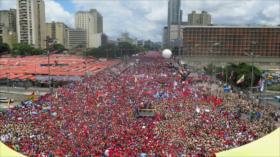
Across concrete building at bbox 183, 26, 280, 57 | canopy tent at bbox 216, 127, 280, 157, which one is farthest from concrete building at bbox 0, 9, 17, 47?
canopy tent at bbox 216, 127, 280, 157

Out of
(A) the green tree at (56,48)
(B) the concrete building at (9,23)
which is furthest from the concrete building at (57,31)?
(A) the green tree at (56,48)

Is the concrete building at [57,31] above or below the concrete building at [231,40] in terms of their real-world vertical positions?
above

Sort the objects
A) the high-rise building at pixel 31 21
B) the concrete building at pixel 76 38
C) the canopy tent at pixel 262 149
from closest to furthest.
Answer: the canopy tent at pixel 262 149
the high-rise building at pixel 31 21
the concrete building at pixel 76 38

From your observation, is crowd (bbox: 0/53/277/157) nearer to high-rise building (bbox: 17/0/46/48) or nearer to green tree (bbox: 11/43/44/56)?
green tree (bbox: 11/43/44/56)

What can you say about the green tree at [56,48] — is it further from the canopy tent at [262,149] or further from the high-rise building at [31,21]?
the canopy tent at [262,149]

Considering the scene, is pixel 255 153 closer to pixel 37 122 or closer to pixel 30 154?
pixel 30 154

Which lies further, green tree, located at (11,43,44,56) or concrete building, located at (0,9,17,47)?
concrete building, located at (0,9,17,47)
